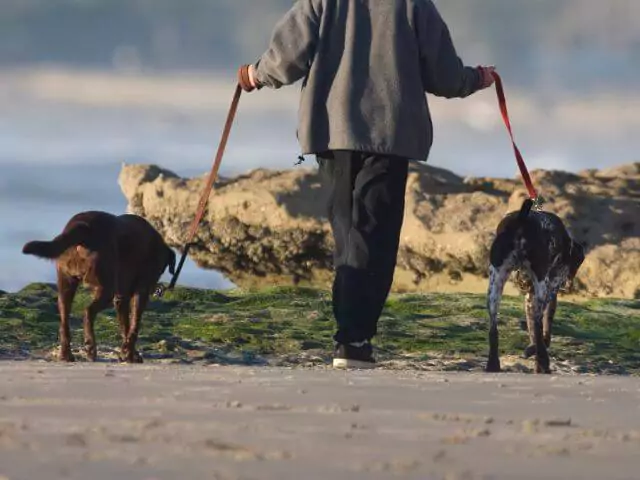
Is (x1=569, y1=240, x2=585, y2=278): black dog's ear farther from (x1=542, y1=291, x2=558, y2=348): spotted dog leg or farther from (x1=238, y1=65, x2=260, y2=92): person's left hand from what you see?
(x1=238, y1=65, x2=260, y2=92): person's left hand

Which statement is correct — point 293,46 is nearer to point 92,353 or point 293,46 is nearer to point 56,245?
point 56,245

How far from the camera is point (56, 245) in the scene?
24.1 feet

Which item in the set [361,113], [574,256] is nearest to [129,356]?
[361,113]

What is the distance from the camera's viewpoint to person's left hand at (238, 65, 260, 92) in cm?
756

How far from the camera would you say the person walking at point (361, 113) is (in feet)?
23.9

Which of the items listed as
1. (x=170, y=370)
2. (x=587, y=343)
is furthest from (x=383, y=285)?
(x=587, y=343)

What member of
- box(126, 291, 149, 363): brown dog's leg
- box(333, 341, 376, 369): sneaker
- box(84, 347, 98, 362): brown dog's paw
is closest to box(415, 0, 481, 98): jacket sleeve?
box(333, 341, 376, 369): sneaker

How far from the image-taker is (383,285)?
741cm

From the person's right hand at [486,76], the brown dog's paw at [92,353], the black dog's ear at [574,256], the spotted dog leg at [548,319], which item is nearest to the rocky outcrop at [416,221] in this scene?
the black dog's ear at [574,256]

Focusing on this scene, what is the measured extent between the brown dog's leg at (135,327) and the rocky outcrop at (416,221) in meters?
9.52

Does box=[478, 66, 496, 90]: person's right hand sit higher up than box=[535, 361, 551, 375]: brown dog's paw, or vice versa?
box=[478, 66, 496, 90]: person's right hand

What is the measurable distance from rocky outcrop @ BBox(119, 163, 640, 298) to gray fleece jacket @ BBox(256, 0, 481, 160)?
9.61 meters

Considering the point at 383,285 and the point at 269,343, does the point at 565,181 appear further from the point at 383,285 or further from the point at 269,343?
the point at 383,285

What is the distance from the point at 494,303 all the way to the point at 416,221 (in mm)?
10097
